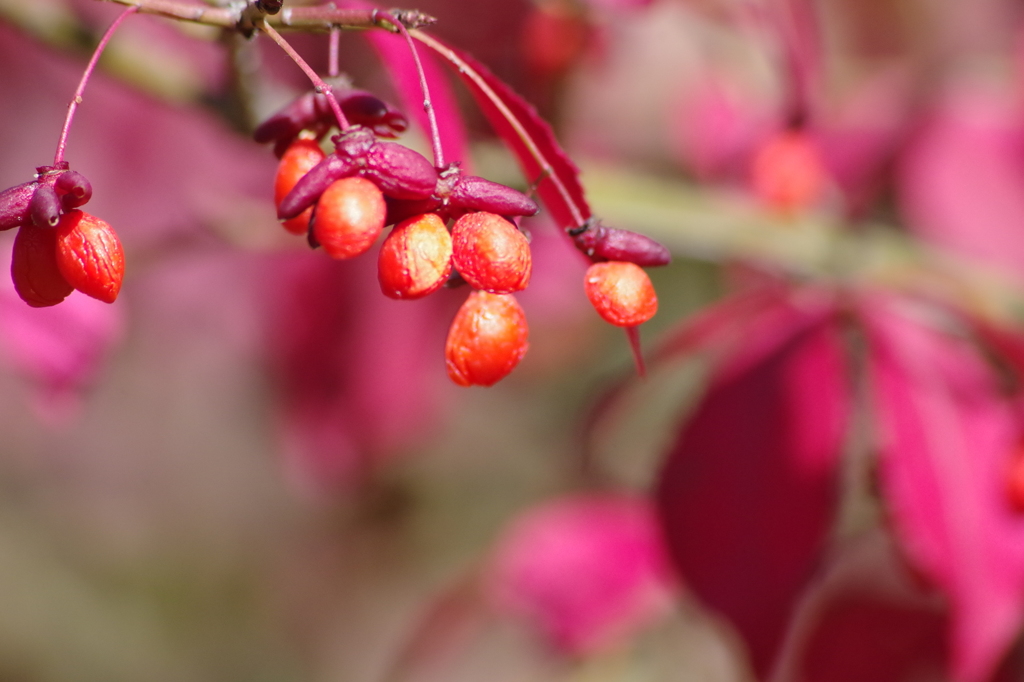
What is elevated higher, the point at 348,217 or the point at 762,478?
the point at 348,217

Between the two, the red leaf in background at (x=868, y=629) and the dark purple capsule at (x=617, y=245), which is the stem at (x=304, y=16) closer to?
the dark purple capsule at (x=617, y=245)

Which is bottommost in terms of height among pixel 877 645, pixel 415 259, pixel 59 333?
pixel 877 645

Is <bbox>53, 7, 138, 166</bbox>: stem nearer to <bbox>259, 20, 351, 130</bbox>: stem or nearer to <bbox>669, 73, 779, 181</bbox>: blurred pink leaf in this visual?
<bbox>259, 20, 351, 130</bbox>: stem

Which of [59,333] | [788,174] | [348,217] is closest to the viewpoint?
[348,217]

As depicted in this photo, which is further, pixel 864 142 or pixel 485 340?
pixel 864 142

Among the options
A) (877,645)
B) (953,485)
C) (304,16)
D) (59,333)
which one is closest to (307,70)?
(304,16)

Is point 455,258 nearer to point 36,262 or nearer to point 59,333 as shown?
point 36,262

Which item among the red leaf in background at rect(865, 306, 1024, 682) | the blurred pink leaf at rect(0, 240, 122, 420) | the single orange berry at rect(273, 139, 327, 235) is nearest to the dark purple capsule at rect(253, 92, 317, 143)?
the single orange berry at rect(273, 139, 327, 235)

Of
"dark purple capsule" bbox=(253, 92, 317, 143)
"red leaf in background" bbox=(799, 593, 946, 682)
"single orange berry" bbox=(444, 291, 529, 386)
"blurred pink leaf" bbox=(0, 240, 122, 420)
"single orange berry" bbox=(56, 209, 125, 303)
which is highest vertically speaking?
"blurred pink leaf" bbox=(0, 240, 122, 420)
